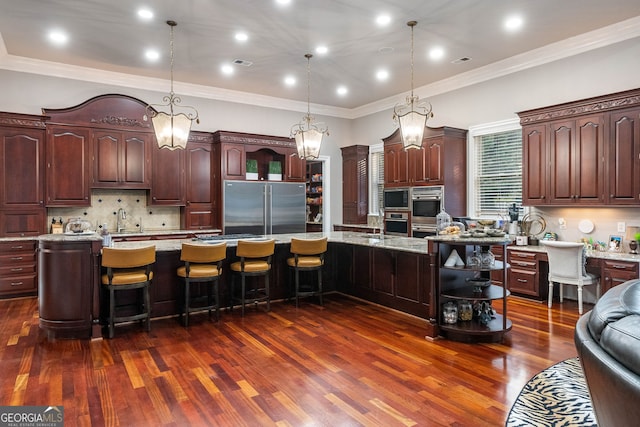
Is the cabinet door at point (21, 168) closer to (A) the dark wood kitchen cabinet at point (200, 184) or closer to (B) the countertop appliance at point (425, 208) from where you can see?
(A) the dark wood kitchen cabinet at point (200, 184)

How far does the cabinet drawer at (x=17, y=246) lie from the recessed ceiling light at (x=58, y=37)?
2715 millimetres

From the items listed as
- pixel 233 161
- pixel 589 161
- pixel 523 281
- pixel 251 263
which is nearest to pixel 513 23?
pixel 589 161

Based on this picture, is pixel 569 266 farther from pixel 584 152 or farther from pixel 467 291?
pixel 467 291

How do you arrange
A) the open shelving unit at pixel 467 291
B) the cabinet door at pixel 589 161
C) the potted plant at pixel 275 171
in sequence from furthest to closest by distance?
the potted plant at pixel 275 171
the cabinet door at pixel 589 161
the open shelving unit at pixel 467 291

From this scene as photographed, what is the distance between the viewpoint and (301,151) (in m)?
5.16

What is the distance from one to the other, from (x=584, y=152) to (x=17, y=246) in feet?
24.9

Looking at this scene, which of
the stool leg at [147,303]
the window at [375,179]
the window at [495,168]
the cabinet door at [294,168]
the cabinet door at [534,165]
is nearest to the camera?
the stool leg at [147,303]

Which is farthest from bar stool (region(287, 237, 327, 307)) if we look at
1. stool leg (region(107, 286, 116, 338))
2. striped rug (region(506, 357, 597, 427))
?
striped rug (region(506, 357, 597, 427))

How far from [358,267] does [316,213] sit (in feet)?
12.1

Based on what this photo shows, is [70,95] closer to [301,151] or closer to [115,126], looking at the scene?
[115,126]

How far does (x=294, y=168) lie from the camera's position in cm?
786

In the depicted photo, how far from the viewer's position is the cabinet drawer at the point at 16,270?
17.9 ft

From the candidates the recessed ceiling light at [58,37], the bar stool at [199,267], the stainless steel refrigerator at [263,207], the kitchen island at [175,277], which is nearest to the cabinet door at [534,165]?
the kitchen island at [175,277]

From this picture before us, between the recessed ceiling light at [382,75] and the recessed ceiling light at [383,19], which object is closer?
the recessed ceiling light at [383,19]
